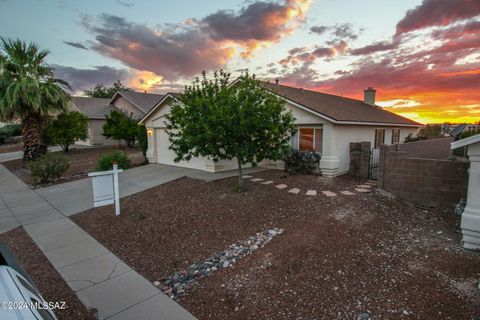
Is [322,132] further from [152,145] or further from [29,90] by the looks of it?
[29,90]

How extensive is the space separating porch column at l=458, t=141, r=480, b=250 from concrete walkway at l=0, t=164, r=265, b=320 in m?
5.44

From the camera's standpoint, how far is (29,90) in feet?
44.5

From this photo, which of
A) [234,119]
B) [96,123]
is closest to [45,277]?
[234,119]

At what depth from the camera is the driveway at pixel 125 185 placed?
25.8 feet

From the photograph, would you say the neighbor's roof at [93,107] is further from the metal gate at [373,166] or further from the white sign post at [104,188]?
the metal gate at [373,166]

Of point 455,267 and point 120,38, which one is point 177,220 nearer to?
point 455,267

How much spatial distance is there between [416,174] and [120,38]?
52.8ft

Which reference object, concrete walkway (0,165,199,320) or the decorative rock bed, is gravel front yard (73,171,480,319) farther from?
concrete walkway (0,165,199,320)

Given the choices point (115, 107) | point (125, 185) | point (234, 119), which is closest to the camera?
point (234, 119)

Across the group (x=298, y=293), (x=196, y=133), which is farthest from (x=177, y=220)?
(x=298, y=293)

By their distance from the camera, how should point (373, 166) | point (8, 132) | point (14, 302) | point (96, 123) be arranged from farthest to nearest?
point (8, 132) → point (96, 123) → point (373, 166) → point (14, 302)

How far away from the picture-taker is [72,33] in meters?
11.2

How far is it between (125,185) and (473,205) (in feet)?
36.1

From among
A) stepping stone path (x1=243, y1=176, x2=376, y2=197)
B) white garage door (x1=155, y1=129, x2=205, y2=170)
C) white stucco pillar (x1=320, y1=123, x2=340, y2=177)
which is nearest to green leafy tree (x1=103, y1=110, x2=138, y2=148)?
white garage door (x1=155, y1=129, x2=205, y2=170)
